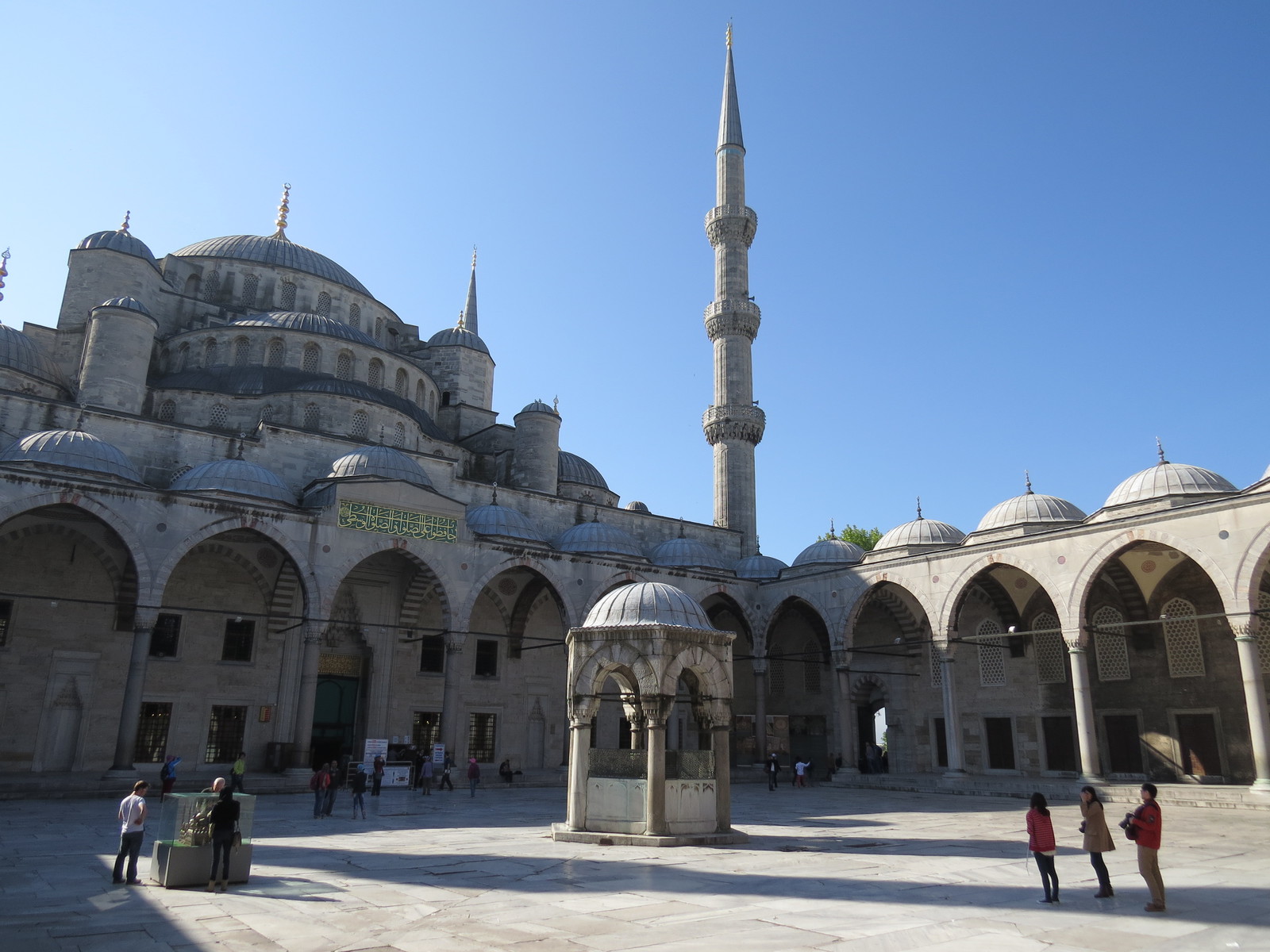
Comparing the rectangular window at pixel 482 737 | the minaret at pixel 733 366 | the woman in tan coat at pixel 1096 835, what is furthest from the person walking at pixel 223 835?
the minaret at pixel 733 366

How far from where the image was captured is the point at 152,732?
17797mm

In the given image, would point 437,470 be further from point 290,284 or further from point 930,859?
point 930,859

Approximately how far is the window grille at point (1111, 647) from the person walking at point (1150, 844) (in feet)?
48.0

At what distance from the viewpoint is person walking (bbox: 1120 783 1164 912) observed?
5.95m

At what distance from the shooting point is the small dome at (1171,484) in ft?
60.4

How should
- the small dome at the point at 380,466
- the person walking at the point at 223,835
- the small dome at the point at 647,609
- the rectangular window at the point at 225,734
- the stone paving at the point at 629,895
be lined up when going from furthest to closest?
the small dome at the point at 380,466, the rectangular window at the point at 225,734, the small dome at the point at 647,609, the person walking at the point at 223,835, the stone paving at the point at 629,895

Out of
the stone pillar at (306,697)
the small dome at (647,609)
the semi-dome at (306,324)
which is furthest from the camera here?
the semi-dome at (306,324)

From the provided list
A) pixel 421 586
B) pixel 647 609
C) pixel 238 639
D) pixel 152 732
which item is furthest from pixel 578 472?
pixel 647 609

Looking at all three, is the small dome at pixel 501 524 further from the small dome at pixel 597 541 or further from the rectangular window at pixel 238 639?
the rectangular window at pixel 238 639

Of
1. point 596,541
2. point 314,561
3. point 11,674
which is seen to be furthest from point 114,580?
point 596,541

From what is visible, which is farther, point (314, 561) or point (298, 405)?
point (298, 405)

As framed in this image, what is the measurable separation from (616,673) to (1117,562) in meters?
12.5

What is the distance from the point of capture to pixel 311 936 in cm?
539

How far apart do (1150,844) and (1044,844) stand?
2.14ft
